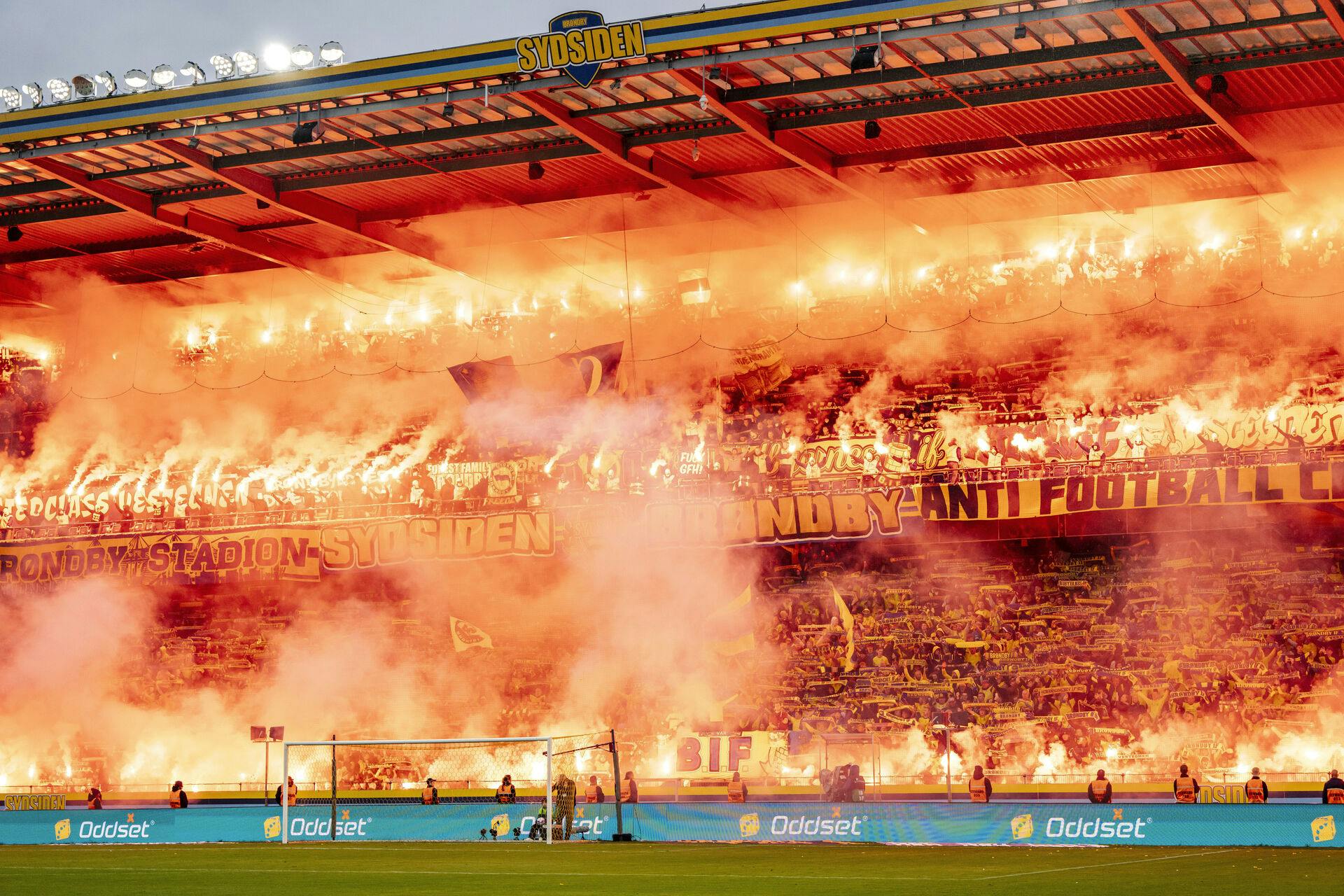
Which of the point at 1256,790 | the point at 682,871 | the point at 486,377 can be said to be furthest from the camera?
the point at 486,377

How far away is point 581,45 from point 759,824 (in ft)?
32.2

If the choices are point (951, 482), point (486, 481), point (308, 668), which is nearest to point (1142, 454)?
point (951, 482)

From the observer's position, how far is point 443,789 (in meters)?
25.8

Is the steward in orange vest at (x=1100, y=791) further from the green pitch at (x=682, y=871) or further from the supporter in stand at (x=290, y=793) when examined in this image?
the supporter in stand at (x=290, y=793)

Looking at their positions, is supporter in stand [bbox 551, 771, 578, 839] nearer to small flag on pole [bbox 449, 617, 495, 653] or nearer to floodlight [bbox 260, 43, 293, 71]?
small flag on pole [bbox 449, 617, 495, 653]

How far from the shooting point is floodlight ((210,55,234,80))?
20641mm

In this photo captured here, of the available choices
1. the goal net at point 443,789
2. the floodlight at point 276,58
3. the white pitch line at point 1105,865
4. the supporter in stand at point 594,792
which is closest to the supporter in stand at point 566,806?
the goal net at point 443,789

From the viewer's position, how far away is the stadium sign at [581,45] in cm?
1816

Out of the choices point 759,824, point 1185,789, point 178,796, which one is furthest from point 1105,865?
point 178,796

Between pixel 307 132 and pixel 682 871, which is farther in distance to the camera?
pixel 307 132

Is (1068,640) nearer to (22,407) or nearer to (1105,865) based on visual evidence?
(1105,865)

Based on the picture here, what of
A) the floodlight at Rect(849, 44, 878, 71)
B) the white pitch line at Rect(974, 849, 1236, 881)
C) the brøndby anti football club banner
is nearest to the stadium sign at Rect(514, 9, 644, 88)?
the floodlight at Rect(849, 44, 878, 71)

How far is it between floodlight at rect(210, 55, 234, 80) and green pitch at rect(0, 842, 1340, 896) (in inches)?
418

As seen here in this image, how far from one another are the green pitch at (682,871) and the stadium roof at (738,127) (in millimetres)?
9284
